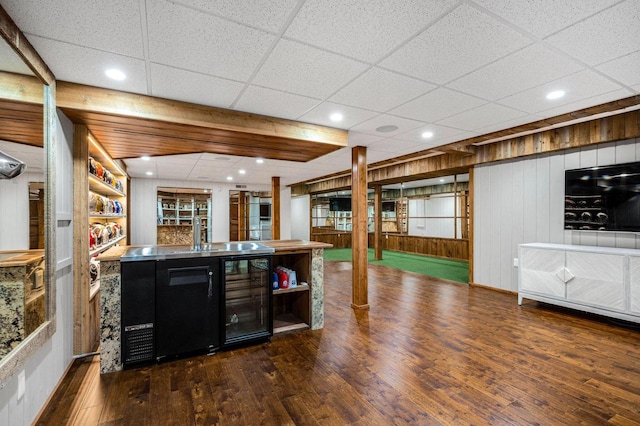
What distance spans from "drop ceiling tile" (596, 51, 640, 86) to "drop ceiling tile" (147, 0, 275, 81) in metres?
2.50

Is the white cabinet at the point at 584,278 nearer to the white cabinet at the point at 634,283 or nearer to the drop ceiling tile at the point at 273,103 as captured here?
the white cabinet at the point at 634,283

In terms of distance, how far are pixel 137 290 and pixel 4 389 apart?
1.04 m

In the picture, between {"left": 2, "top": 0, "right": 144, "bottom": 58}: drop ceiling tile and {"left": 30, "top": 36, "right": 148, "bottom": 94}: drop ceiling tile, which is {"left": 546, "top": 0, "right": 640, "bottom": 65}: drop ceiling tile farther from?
{"left": 30, "top": 36, "right": 148, "bottom": 94}: drop ceiling tile

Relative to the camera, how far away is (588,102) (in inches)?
119

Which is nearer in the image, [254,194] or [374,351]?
[374,351]

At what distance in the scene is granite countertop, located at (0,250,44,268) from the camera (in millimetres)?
1594

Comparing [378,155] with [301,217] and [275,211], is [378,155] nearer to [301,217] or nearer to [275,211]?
→ [275,211]

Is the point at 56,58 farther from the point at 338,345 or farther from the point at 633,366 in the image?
the point at 633,366

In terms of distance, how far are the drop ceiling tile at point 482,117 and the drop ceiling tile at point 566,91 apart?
0.40 feet

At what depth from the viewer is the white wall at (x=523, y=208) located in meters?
3.98

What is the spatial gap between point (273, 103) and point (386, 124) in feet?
4.65

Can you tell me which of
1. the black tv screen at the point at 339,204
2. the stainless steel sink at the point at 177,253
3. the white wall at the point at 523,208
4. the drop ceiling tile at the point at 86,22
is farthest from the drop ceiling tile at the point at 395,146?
the black tv screen at the point at 339,204

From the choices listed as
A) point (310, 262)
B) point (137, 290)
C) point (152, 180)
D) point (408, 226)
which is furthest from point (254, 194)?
point (137, 290)

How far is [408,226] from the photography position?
11.1m
